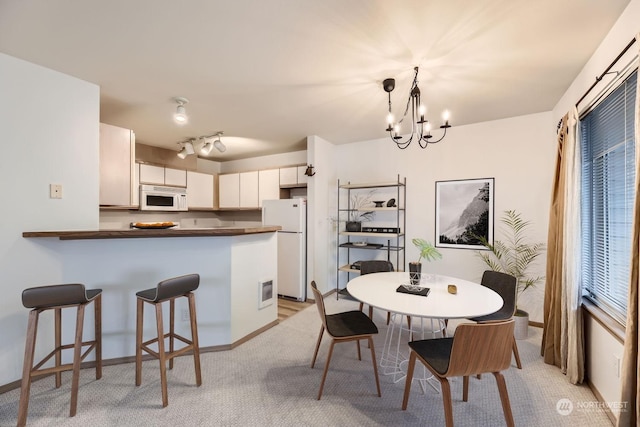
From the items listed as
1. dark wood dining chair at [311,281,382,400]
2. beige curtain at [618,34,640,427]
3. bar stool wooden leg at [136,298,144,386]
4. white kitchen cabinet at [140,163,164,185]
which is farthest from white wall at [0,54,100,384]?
beige curtain at [618,34,640,427]

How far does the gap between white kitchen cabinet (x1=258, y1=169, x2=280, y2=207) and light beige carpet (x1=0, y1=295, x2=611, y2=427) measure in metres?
2.81

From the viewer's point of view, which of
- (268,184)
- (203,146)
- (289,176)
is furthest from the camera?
(268,184)

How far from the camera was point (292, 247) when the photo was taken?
4.05 m

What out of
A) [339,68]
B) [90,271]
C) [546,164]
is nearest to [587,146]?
[546,164]

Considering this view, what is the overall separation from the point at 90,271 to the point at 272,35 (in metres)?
2.36

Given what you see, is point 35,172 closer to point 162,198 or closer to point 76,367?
point 76,367

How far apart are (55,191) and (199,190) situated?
2.83m

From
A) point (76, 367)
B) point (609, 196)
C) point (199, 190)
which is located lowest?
point (76, 367)

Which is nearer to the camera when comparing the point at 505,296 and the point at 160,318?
the point at 160,318

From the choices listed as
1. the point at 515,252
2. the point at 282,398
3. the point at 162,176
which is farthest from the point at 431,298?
the point at 162,176

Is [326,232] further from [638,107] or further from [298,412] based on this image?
[638,107]

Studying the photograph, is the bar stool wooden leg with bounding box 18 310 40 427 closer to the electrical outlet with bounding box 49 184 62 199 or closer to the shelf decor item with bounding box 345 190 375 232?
the electrical outlet with bounding box 49 184 62 199

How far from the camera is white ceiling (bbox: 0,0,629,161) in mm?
1524

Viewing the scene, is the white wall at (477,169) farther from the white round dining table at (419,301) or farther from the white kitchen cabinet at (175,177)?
the white kitchen cabinet at (175,177)
